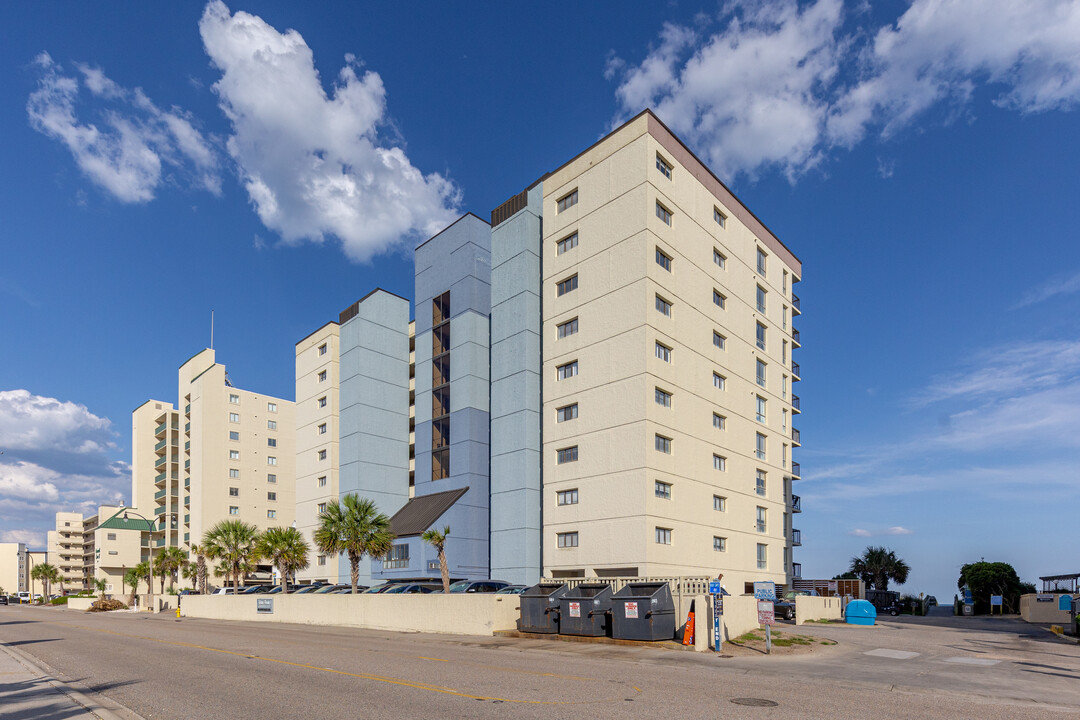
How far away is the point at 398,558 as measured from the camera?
51.3 metres

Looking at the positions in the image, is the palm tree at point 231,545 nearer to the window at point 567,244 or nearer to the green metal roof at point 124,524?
the window at point 567,244

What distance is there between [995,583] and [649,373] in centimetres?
5323

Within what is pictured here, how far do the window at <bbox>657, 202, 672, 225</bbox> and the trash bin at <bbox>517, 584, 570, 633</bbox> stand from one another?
2498cm

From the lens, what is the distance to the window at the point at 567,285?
154 feet

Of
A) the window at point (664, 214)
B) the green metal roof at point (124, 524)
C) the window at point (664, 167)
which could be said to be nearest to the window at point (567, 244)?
the window at point (664, 214)

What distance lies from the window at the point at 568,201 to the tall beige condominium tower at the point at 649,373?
0.20m

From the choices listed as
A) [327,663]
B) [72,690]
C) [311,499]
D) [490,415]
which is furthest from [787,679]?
[311,499]

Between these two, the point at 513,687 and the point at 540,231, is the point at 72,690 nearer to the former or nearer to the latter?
the point at 513,687

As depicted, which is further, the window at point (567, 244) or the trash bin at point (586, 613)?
the window at point (567, 244)

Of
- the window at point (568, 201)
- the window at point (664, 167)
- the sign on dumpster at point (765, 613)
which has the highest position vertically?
the window at point (664, 167)

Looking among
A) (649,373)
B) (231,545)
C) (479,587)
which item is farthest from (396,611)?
(231,545)

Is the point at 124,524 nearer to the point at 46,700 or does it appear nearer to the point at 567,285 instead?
the point at 567,285

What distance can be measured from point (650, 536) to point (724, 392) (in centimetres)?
1423

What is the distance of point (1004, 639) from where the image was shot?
29.3 metres
